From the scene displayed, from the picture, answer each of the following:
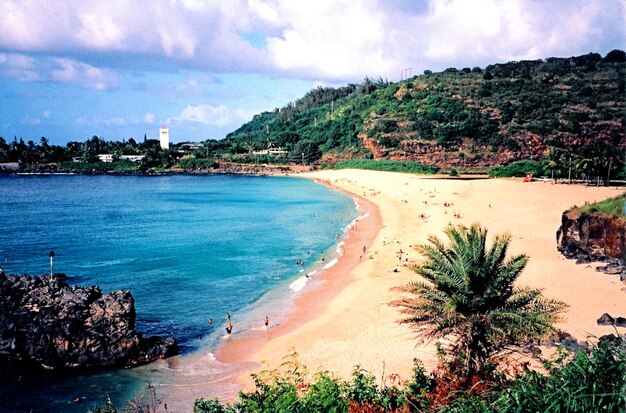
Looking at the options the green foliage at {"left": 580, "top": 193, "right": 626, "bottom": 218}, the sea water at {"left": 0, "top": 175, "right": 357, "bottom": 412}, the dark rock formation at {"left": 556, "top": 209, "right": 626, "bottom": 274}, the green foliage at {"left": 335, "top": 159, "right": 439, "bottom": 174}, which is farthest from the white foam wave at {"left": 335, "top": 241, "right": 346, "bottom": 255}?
the green foliage at {"left": 335, "top": 159, "right": 439, "bottom": 174}

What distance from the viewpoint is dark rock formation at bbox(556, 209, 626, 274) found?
29.5m

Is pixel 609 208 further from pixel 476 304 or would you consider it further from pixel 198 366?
pixel 198 366

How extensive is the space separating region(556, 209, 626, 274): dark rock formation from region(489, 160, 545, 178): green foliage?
57.7 m

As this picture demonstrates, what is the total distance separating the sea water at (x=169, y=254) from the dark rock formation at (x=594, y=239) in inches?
639

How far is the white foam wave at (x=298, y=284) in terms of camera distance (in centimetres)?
3338

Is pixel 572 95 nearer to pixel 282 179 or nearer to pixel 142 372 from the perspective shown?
pixel 282 179

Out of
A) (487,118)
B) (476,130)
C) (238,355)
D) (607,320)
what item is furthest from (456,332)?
(487,118)

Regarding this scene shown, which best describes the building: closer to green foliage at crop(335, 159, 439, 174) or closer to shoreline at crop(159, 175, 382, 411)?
green foliage at crop(335, 159, 439, 174)

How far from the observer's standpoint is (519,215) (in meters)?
51.4

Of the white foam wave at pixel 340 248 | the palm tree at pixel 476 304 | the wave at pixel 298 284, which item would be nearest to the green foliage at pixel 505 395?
the palm tree at pixel 476 304

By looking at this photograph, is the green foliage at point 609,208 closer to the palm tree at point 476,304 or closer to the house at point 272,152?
the palm tree at point 476,304

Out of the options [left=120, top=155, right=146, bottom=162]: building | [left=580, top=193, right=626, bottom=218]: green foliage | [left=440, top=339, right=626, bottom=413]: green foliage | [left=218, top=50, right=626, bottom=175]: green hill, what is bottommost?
[left=440, top=339, right=626, bottom=413]: green foliage

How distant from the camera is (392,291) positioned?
96.3ft

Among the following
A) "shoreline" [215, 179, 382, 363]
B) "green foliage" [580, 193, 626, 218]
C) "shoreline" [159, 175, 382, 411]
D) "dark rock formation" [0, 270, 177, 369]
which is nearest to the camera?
"shoreline" [159, 175, 382, 411]
